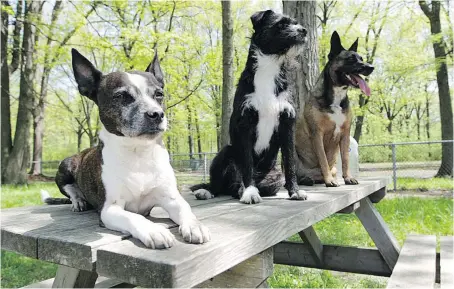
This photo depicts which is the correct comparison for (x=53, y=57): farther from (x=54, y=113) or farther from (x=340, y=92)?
(x=54, y=113)

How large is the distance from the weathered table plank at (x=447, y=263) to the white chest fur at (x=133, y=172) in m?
2.19

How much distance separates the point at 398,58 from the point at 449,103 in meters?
7.51

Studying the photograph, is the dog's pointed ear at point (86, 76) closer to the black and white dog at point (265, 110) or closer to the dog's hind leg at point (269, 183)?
the black and white dog at point (265, 110)

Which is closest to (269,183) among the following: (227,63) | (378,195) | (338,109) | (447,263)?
(338,109)

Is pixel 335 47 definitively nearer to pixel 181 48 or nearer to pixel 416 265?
pixel 416 265

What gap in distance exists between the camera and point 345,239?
17.0ft

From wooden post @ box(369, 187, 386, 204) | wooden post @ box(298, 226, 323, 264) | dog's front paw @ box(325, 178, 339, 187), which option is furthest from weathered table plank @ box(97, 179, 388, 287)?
wooden post @ box(369, 187, 386, 204)

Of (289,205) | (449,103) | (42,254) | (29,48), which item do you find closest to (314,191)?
(289,205)

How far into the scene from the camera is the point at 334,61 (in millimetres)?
3189

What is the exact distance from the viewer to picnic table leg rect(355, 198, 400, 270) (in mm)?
3787

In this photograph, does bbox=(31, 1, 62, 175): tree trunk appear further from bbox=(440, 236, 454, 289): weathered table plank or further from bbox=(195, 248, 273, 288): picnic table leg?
bbox=(195, 248, 273, 288): picnic table leg

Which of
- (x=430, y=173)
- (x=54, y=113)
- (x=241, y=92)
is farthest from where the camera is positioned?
(x=54, y=113)

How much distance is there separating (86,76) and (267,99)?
115 cm

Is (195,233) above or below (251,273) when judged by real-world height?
above
